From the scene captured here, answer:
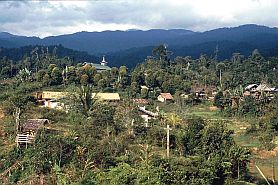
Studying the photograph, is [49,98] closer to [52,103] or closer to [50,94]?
[50,94]

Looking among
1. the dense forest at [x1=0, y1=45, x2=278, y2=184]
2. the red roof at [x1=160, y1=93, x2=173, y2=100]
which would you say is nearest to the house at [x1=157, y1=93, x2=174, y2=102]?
the red roof at [x1=160, y1=93, x2=173, y2=100]

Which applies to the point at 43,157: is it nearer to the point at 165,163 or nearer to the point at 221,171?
the point at 165,163

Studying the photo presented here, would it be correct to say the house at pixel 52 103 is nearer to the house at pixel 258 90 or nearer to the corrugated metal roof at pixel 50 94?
the corrugated metal roof at pixel 50 94

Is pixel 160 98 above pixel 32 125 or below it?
below

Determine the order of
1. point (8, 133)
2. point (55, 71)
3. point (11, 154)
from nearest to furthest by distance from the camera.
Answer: point (11, 154)
point (8, 133)
point (55, 71)

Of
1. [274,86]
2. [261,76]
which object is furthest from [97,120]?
[261,76]

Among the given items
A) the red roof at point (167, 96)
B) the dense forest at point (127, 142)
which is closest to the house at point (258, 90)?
the dense forest at point (127, 142)

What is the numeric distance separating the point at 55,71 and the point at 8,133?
17.1m

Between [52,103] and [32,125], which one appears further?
[52,103]

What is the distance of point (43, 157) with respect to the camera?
55.7ft

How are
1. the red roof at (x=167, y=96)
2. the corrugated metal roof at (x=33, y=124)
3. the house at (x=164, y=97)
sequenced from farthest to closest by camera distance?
A: the red roof at (x=167, y=96) < the house at (x=164, y=97) < the corrugated metal roof at (x=33, y=124)

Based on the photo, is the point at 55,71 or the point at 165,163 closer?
the point at 165,163

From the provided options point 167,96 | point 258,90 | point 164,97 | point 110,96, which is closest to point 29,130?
point 110,96

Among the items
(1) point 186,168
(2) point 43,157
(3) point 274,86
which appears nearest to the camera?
(1) point 186,168
